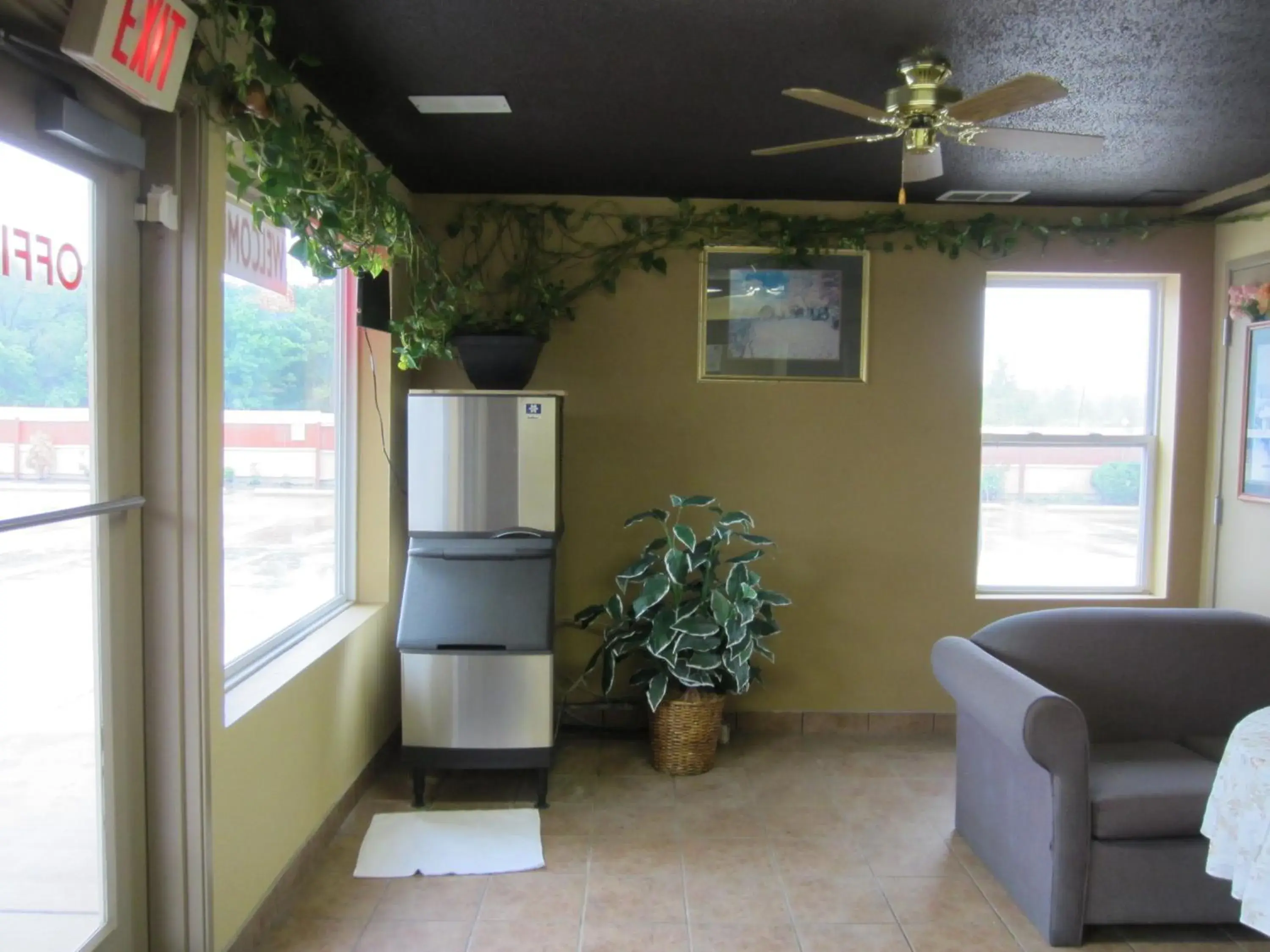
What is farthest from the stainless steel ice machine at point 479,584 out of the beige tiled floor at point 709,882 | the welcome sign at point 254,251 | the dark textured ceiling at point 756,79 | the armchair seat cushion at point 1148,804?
the armchair seat cushion at point 1148,804

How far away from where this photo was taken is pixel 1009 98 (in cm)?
213

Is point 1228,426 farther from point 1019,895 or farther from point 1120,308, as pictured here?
point 1019,895

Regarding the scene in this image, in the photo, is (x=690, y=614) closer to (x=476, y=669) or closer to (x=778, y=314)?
(x=476, y=669)

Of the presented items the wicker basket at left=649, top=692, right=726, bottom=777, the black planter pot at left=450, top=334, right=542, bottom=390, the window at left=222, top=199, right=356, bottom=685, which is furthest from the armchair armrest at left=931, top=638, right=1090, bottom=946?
the window at left=222, top=199, right=356, bottom=685

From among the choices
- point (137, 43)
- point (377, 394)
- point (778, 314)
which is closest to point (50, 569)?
point (137, 43)

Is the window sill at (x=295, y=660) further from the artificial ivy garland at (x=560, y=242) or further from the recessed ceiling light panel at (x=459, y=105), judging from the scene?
the recessed ceiling light panel at (x=459, y=105)

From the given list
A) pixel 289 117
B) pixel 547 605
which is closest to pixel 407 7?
pixel 289 117

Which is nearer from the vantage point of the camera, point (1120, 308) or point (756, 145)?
point (756, 145)

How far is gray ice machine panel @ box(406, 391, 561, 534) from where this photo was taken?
3396 millimetres

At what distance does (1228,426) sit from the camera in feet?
13.3

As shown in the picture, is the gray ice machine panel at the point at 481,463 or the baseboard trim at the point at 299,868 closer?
the baseboard trim at the point at 299,868

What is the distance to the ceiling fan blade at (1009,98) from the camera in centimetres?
203

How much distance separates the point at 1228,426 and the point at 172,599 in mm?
4112

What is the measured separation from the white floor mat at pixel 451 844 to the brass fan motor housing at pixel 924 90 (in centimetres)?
245
